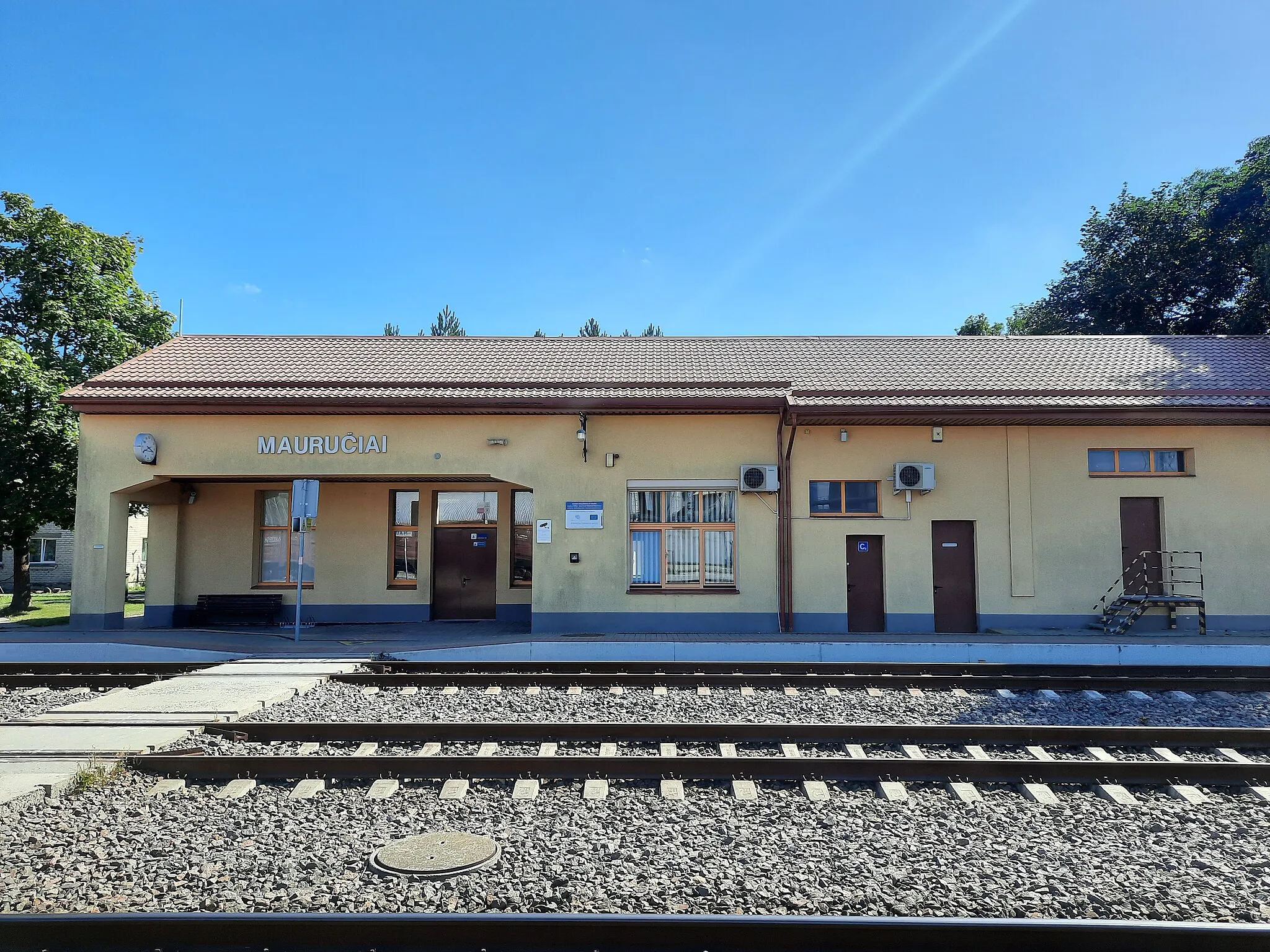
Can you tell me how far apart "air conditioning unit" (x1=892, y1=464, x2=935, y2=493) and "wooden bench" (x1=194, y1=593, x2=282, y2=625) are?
13792 millimetres

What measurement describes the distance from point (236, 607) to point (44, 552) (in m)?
23.8

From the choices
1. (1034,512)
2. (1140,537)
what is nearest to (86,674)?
(1034,512)

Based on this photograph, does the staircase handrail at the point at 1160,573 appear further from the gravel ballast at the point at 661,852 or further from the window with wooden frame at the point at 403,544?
the window with wooden frame at the point at 403,544

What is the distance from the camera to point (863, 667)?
10406 mm

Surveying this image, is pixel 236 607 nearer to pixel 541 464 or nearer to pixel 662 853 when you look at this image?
pixel 541 464

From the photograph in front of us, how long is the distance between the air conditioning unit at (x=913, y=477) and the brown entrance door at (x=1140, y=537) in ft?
13.3

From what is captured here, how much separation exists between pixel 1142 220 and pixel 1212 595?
22.6m

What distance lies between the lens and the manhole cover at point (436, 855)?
4.50 metres

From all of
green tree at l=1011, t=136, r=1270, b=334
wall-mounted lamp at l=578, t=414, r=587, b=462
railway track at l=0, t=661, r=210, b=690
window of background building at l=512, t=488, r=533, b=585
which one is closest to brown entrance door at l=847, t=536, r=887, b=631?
wall-mounted lamp at l=578, t=414, r=587, b=462

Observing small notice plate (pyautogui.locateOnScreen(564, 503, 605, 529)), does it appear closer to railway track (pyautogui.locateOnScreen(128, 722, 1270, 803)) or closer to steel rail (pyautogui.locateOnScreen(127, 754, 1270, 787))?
railway track (pyautogui.locateOnScreen(128, 722, 1270, 803))

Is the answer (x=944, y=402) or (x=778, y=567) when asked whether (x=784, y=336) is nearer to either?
(x=944, y=402)

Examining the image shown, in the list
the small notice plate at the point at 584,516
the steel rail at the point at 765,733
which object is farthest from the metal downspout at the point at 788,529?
the steel rail at the point at 765,733

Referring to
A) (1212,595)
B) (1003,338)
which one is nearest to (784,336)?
(1003,338)

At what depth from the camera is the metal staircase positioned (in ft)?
46.9
